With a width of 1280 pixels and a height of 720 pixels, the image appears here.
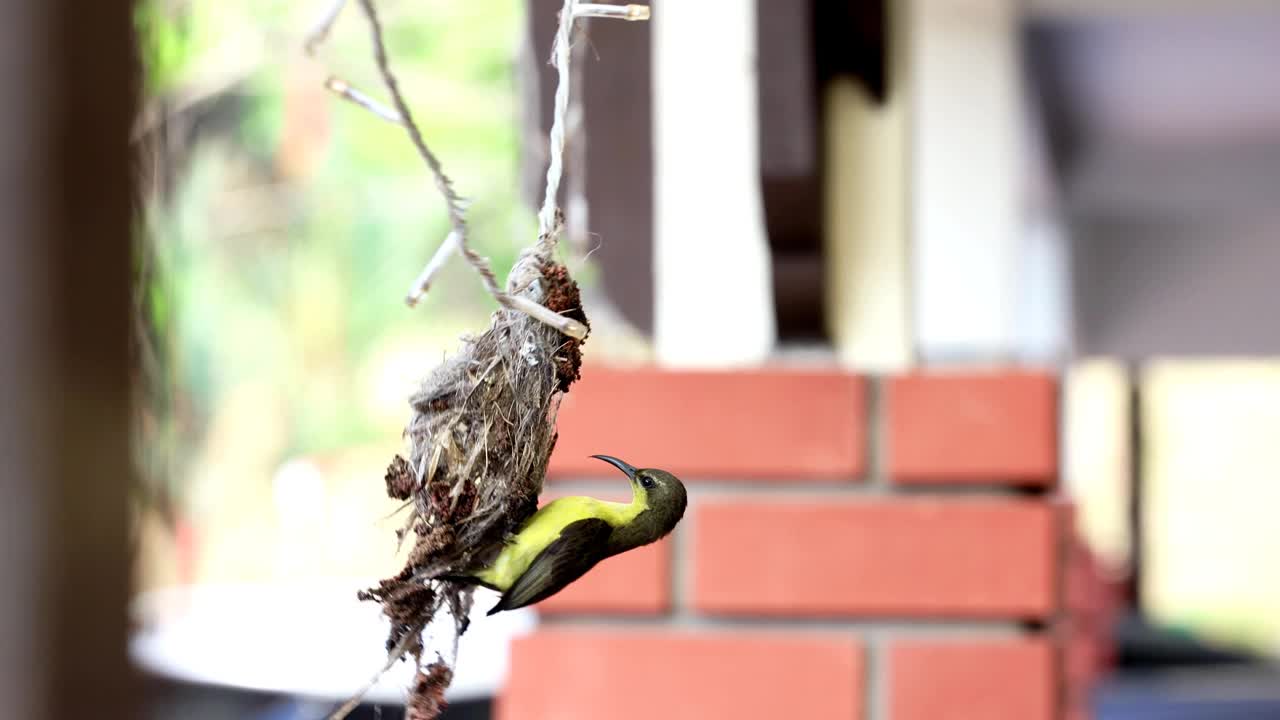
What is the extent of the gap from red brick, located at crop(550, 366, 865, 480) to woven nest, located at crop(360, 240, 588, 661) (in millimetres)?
748

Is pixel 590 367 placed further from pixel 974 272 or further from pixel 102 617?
pixel 102 617

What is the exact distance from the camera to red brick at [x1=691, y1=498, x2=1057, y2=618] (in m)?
1.16

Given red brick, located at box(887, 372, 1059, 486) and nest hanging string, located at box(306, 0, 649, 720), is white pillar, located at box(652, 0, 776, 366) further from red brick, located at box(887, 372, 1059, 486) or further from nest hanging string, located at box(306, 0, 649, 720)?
nest hanging string, located at box(306, 0, 649, 720)

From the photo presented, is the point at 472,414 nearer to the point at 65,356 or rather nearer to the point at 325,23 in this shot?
the point at 325,23

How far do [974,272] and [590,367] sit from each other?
43 cm

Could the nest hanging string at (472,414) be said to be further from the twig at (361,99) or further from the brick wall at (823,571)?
the brick wall at (823,571)

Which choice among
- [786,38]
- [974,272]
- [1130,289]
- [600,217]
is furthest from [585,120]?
[1130,289]

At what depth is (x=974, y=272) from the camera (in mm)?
1331

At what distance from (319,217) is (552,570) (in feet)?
23.7

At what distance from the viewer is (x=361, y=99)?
1.09 feet

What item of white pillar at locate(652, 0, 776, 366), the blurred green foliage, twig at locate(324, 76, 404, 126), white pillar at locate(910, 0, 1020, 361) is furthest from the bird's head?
the blurred green foliage

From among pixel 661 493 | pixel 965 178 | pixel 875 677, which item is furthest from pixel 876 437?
pixel 661 493

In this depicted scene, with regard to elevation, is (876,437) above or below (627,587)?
above

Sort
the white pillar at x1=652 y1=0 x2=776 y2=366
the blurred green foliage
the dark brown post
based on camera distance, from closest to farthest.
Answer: the dark brown post → the white pillar at x1=652 y1=0 x2=776 y2=366 → the blurred green foliage
